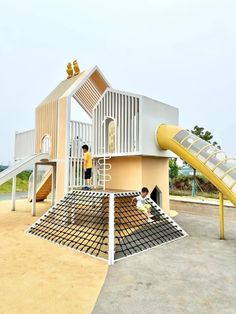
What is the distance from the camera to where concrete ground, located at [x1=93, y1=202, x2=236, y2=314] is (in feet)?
10.6

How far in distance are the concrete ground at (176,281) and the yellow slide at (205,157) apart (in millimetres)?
1542

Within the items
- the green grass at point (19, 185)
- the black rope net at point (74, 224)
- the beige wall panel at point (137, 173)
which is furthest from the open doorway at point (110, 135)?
the green grass at point (19, 185)

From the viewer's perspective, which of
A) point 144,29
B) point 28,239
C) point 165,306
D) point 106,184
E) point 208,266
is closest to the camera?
point 165,306

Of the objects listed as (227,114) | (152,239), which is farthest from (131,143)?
(227,114)

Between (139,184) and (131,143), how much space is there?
1442mm

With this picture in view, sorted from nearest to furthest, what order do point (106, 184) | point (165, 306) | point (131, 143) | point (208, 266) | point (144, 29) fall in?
point (165, 306)
point (208, 266)
point (131, 143)
point (106, 184)
point (144, 29)

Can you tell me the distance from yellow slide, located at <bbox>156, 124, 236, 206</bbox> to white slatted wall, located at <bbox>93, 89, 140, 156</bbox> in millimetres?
1029

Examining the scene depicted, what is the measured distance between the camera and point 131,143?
8.29 metres

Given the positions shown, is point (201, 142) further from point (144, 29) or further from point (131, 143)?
point (144, 29)

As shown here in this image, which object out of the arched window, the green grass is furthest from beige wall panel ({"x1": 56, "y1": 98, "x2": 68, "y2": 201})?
the green grass

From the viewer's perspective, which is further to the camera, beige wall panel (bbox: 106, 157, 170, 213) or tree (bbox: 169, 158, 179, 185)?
tree (bbox: 169, 158, 179, 185)

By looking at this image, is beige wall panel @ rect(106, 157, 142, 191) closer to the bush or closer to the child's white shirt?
the child's white shirt

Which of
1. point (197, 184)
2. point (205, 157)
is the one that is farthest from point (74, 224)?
point (197, 184)

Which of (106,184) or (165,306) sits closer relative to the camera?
(165,306)
